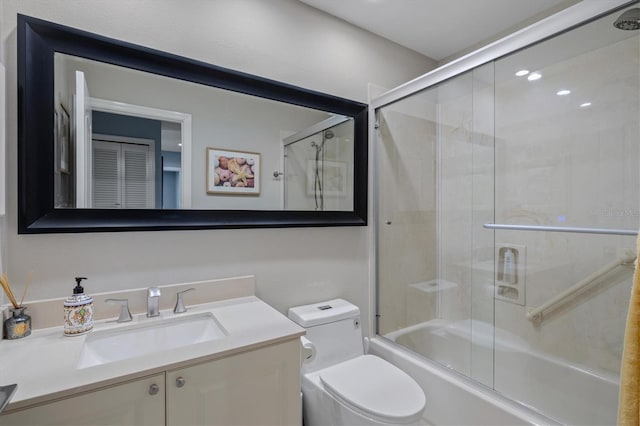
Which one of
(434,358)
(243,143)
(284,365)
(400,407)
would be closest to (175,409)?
(284,365)

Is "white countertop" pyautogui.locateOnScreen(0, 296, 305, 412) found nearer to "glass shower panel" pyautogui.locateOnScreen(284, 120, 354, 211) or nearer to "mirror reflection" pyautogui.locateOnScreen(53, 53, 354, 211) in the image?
"mirror reflection" pyautogui.locateOnScreen(53, 53, 354, 211)

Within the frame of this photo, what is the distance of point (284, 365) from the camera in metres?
1.13

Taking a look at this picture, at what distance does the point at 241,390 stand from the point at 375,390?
2.20 feet

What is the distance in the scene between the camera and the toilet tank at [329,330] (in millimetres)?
1675

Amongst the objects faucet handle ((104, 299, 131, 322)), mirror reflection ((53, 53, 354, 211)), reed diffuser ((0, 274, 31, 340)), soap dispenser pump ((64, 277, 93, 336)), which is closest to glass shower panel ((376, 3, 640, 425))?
mirror reflection ((53, 53, 354, 211))

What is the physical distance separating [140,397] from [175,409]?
11 centimetres

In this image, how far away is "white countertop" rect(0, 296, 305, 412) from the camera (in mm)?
805

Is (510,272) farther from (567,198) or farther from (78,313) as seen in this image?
(78,313)

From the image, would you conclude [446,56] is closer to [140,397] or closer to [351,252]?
[351,252]

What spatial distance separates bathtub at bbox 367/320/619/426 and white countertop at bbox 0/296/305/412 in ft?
3.49

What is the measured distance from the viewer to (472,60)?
1.60 m

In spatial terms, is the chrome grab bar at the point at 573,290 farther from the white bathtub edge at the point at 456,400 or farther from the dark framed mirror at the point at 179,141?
the dark framed mirror at the point at 179,141

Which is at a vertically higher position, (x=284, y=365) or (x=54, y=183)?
(x=54, y=183)

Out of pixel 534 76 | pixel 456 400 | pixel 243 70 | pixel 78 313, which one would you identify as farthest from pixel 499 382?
pixel 243 70
